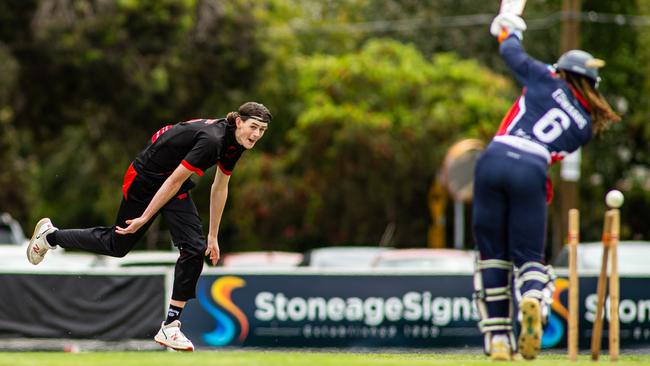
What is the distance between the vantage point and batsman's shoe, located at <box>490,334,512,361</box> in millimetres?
8219

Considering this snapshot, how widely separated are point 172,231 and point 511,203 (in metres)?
2.83

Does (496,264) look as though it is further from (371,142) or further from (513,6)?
(371,142)

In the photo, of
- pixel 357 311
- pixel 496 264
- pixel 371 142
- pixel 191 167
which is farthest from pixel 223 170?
pixel 371 142

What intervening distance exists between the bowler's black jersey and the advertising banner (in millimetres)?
7440

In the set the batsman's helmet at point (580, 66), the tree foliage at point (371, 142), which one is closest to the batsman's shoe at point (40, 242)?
the batsman's helmet at point (580, 66)

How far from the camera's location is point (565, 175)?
25047 mm

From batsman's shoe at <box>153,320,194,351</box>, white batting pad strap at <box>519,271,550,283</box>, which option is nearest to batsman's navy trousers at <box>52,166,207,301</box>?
batsman's shoe at <box>153,320,194,351</box>

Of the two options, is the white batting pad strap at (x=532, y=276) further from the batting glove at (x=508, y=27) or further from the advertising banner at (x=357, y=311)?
the advertising banner at (x=357, y=311)

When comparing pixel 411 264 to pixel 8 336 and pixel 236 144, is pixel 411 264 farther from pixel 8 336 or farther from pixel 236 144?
pixel 236 144

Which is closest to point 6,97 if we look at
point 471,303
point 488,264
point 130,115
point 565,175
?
point 130,115

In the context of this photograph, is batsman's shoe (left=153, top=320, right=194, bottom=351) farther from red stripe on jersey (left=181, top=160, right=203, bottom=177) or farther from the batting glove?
the batting glove

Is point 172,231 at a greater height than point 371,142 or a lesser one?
lesser

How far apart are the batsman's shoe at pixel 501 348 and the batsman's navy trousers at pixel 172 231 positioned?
2.53 meters

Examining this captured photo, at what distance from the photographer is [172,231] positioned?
9.65m
